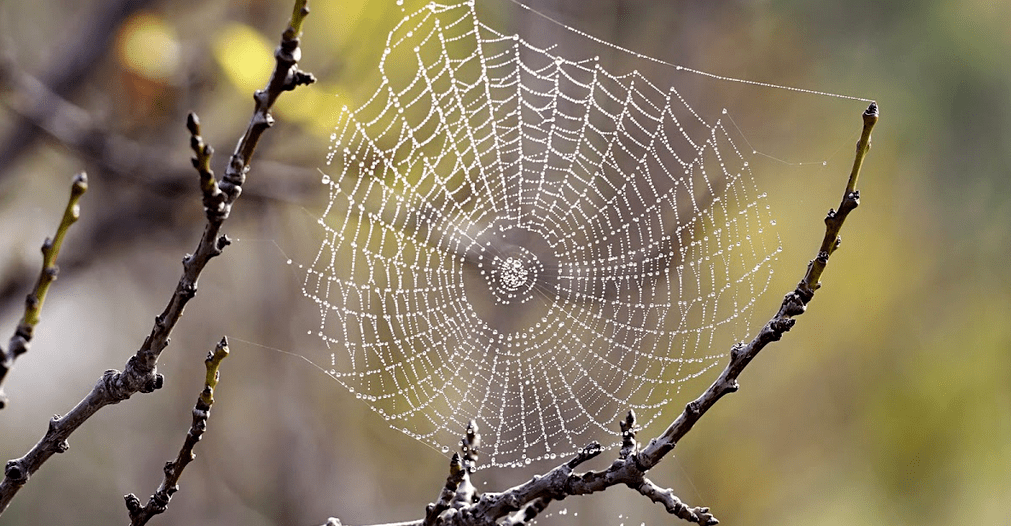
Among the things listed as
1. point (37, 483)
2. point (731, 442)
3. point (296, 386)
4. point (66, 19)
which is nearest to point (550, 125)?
point (296, 386)

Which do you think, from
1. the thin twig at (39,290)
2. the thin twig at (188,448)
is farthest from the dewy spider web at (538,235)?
the thin twig at (39,290)

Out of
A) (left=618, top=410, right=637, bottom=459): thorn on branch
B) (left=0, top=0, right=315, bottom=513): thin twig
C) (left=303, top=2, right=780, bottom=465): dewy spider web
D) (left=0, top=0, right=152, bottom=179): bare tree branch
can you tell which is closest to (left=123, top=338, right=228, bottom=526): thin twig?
(left=0, top=0, right=315, bottom=513): thin twig

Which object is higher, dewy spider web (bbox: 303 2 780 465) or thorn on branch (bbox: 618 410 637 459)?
dewy spider web (bbox: 303 2 780 465)

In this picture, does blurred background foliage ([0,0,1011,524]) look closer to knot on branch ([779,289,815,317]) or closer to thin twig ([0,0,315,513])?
thin twig ([0,0,315,513])

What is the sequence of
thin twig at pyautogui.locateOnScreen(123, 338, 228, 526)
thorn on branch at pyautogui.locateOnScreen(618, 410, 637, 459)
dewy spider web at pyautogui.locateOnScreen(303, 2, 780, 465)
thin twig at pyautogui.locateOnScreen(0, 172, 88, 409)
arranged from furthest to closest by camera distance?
dewy spider web at pyautogui.locateOnScreen(303, 2, 780, 465)
thorn on branch at pyautogui.locateOnScreen(618, 410, 637, 459)
thin twig at pyautogui.locateOnScreen(123, 338, 228, 526)
thin twig at pyautogui.locateOnScreen(0, 172, 88, 409)

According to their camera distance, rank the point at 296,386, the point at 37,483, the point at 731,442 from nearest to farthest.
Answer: the point at 296,386, the point at 731,442, the point at 37,483

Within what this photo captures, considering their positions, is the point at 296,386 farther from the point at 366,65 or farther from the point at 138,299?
A: the point at 366,65
